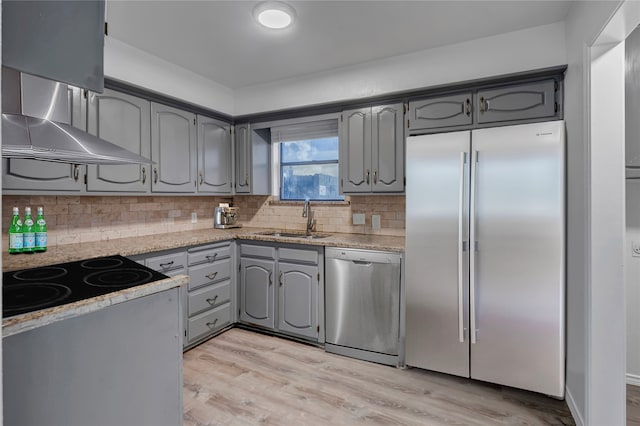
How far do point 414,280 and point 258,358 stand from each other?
1.36 m

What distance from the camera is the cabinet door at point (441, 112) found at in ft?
8.77

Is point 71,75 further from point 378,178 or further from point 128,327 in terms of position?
point 378,178

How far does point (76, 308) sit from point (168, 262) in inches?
62.4

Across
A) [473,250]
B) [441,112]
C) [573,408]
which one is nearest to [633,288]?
[573,408]

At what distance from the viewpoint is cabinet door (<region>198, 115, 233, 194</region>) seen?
3500 millimetres

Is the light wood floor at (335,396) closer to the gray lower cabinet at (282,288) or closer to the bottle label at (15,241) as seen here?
the gray lower cabinet at (282,288)

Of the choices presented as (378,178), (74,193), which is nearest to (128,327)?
(74,193)

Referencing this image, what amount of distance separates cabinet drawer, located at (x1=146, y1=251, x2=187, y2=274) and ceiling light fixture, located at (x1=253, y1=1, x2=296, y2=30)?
6.02 ft

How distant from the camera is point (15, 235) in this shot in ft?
7.56

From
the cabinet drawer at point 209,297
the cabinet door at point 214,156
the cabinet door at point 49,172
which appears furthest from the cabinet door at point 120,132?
the cabinet drawer at point 209,297

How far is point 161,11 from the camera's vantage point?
225cm

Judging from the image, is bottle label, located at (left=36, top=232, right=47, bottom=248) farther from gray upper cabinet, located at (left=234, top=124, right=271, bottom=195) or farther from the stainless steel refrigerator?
the stainless steel refrigerator

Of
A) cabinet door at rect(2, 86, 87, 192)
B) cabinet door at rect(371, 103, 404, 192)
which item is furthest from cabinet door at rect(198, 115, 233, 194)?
cabinet door at rect(371, 103, 404, 192)

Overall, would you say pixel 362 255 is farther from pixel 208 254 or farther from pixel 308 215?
pixel 208 254
